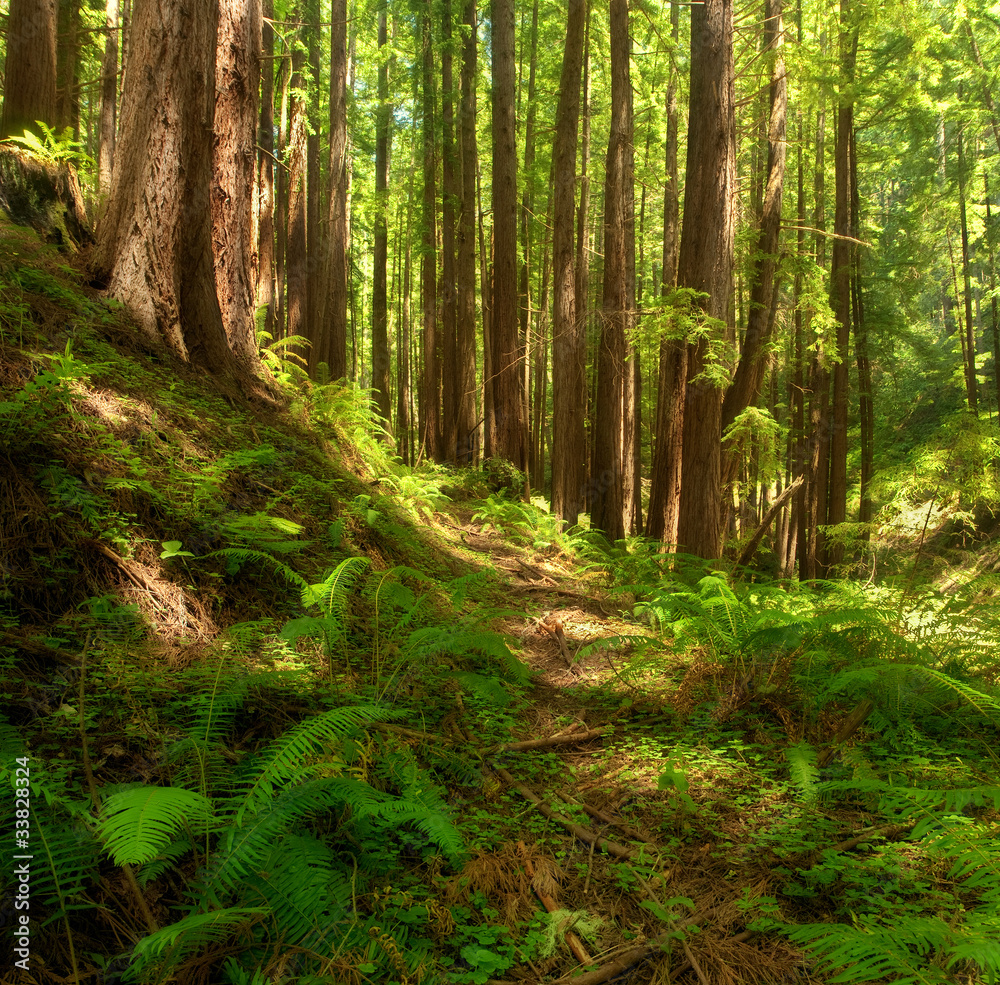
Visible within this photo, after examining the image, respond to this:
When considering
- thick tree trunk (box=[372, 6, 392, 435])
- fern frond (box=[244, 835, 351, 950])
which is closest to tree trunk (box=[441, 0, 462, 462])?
thick tree trunk (box=[372, 6, 392, 435])

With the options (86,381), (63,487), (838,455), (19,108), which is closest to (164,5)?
(19,108)

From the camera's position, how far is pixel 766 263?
10906 millimetres

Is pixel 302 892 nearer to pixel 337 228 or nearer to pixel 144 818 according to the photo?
pixel 144 818

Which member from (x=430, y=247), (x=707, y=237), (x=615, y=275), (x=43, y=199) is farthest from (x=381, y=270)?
(x=43, y=199)

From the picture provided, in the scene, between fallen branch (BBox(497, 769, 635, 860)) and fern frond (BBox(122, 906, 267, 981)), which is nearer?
fern frond (BBox(122, 906, 267, 981))

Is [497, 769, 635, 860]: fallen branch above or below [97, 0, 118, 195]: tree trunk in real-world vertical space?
below

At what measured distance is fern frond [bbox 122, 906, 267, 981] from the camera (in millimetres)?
1498

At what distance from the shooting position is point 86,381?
386 cm

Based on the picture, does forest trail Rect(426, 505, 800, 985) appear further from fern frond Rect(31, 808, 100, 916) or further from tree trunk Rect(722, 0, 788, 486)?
tree trunk Rect(722, 0, 788, 486)

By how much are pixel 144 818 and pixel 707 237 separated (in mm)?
7111

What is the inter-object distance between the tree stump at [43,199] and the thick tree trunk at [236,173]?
112 cm

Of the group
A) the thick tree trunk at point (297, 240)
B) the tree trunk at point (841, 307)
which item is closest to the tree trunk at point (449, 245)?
the thick tree trunk at point (297, 240)

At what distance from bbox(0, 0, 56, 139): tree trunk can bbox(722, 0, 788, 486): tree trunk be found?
9309mm

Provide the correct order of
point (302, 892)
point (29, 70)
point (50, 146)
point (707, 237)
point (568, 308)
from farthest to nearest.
Answer: point (568, 308) → point (707, 237) → point (29, 70) → point (50, 146) → point (302, 892)
